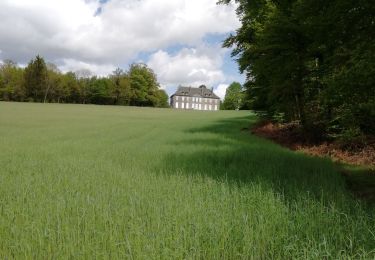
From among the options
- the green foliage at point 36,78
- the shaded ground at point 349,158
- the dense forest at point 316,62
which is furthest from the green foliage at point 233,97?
the shaded ground at point 349,158


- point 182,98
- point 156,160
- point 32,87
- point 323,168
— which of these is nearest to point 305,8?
point 323,168

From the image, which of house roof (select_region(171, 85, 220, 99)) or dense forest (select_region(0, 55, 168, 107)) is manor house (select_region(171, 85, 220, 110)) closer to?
house roof (select_region(171, 85, 220, 99))

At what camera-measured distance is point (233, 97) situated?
123m

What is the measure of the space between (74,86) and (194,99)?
A: 188ft

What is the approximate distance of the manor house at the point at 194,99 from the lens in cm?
14775

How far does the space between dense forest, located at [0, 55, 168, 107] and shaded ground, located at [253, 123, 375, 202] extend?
8368 centimetres

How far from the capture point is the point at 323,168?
11.3 metres

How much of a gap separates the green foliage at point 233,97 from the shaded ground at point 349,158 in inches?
3881

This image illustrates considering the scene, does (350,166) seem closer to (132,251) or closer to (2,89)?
(132,251)

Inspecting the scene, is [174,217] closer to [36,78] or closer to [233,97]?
[36,78]

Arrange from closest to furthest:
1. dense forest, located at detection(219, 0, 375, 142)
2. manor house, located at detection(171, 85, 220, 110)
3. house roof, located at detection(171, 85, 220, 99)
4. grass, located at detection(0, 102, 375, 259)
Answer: grass, located at detection(0, 102, 375, 259) → dense forest, located at detection(219, 0, 375, 142) → manor house, located at detection(171, 85, 220, 110) → house roof, located at detection(171, 85, 220, 99)

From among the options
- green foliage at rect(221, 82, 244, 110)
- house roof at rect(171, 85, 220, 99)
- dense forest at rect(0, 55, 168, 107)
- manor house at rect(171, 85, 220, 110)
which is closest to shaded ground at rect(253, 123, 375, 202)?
dense forest at rect(0, 55, 168, 107)

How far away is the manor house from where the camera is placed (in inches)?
5817

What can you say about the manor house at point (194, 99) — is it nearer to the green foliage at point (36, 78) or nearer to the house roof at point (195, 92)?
the house roof at point (195, 92)
